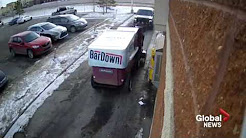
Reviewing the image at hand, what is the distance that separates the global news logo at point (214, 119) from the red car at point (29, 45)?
16714 mm

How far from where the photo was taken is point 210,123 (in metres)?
0.93

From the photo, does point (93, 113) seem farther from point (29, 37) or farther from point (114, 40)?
point (29, 37)

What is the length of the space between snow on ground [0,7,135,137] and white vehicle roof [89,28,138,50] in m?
3.68

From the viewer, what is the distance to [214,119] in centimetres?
92

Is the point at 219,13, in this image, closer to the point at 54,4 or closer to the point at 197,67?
the point at 197,67

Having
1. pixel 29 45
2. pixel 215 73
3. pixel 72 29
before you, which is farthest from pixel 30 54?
pixel 215 73

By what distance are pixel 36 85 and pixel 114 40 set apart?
16.7 feet

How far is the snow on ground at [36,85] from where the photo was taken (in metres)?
9.71

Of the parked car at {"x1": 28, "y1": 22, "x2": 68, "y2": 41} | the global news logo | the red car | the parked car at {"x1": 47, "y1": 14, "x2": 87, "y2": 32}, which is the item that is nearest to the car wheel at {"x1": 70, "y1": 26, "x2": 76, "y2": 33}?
the parked car at {"x1": 47, "y1": 14, "x2": 87, "y2": 32}

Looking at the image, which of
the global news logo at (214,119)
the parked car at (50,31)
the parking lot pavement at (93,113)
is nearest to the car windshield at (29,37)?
the parked car at (50,31)

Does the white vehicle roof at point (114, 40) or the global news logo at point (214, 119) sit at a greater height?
the global news logo at point (214, 119)

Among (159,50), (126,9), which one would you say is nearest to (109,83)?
(159,50)

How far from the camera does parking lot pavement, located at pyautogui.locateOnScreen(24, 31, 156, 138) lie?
8.54m

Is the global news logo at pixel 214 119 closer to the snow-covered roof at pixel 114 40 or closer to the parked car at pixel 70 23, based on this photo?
the snow-covered roof at pixel 114 40
